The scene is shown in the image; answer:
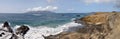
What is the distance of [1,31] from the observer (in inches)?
188

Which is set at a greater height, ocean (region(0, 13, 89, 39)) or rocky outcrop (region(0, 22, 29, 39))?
rocky outcrop (region(0, 22, 29, 39))

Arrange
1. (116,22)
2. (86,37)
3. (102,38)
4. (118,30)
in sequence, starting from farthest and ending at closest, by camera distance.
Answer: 1. (86,37)
2. (102,38)
3. (116,22)
4. (118,30)

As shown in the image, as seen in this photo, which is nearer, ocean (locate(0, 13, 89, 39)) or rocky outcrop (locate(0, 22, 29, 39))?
rocky outcrop (locate(0, 22, 29, 39))

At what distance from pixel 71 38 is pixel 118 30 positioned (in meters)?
3.65

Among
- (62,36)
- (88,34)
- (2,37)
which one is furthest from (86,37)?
(2,37)

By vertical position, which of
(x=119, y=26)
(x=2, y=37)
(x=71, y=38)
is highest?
(x=2, y=37)

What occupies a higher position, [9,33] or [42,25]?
[9,33]

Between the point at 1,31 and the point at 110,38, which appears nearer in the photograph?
the point at 1,31

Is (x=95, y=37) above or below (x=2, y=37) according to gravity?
below

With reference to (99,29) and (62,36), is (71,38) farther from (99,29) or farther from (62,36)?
Result: (99,29)

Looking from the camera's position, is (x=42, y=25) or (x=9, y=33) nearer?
(x=9, y=33)

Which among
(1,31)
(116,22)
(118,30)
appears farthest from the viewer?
(116,22)

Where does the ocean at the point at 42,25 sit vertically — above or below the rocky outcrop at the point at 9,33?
below

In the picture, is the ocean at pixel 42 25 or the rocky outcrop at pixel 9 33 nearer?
the rocky outcrop at pixel 9 33
